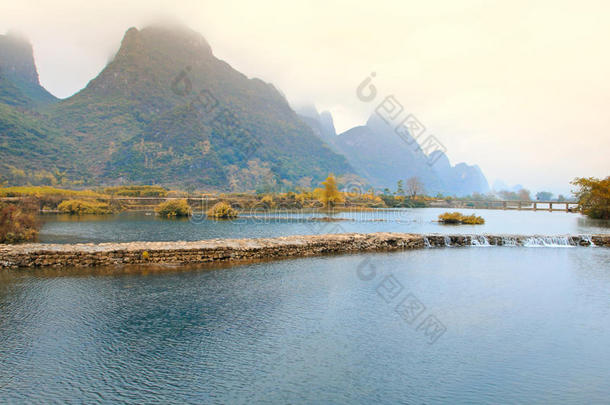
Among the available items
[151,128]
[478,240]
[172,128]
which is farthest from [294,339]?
[151,128]

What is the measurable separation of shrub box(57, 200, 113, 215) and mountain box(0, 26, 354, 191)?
5106 cm

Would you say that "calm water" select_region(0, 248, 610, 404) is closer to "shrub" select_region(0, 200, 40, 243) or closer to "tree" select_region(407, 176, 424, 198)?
"shrub" select_region(0, 200, 40, 243)

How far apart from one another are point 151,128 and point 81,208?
94321mm

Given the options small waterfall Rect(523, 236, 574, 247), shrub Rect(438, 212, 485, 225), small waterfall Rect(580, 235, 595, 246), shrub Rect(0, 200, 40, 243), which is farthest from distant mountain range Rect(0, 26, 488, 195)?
small waterfall Rect(580, 235, 595, 246)

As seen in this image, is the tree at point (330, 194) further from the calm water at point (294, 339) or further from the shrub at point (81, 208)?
the calm water at point (294, 339)

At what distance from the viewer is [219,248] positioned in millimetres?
17047

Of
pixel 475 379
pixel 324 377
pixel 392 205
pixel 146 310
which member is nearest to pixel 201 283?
pixel 146 310

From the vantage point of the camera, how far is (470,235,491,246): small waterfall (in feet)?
80.7

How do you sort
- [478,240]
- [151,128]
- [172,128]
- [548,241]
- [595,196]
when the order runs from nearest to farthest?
[478,240]
[548,241]
[595,196]
[151,128]
[172,128]

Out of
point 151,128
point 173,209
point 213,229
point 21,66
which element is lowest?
point 213,229

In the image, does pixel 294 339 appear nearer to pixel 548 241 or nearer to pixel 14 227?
pixel 14 227

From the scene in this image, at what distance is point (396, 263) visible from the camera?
17.7 m

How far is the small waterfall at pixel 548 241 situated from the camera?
81.8ft

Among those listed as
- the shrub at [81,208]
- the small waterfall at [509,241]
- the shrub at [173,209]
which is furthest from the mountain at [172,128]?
the small waterfall at [509,241]
